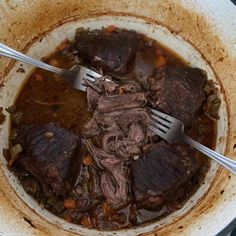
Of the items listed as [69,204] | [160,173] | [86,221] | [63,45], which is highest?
[63,45]

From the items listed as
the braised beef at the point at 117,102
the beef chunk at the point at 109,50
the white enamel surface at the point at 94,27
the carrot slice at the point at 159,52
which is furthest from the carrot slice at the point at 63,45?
the carrot slice at the point at 159,52

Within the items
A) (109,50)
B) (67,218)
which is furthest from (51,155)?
(109,50)

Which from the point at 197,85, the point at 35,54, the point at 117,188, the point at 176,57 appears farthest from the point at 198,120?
the point at 35,54

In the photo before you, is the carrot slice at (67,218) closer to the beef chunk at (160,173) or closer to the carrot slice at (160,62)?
the beef chunk at (160,173)

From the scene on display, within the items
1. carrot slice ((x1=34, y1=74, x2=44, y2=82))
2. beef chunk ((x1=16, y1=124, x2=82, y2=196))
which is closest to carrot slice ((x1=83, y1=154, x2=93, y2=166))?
beef chunk ((x1=16, y1=124, x2=82, y2=196))

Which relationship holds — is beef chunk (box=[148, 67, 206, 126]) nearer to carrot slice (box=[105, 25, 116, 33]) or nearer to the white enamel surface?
the white enamel surface

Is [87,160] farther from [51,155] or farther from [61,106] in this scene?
[61,106]

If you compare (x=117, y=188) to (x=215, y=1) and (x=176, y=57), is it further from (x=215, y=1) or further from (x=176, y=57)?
(x=215, y=1)
